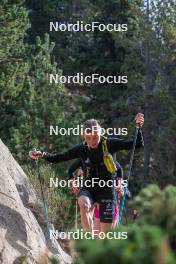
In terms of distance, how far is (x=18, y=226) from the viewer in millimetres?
7523

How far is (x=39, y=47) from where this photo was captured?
2083cm

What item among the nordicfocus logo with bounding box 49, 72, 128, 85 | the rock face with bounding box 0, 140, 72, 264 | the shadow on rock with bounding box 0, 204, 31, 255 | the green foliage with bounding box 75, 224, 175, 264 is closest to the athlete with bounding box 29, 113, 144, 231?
the rock face with bounding box 0, 140, 72, 264

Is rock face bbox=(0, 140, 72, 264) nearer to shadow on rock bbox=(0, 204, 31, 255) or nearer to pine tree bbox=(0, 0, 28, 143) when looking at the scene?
shadow on rock bbox=(0, 204, 31, 255)

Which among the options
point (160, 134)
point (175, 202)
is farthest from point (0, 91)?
point (175, 202)

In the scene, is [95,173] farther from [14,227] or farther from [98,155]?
[14,227]

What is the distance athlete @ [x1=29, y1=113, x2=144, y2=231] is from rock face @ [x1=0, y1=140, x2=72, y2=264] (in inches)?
31.8

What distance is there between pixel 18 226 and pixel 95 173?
1363mm

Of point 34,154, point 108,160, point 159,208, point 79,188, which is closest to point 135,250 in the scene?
point 159,208

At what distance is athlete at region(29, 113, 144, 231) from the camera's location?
6.64 m

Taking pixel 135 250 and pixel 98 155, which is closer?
pixel 135 250

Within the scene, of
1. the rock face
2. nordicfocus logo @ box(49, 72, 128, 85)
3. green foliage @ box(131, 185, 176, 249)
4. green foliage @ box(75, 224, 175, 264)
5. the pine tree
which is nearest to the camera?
green foliage @ box(75, 224, 175, 264)

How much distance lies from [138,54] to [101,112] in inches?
132

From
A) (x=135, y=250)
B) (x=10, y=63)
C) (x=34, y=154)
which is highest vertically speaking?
(x=10, y=63)

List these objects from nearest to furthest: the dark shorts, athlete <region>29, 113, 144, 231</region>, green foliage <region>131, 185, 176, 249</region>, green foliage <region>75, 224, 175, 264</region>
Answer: green foliage <region>75, 224, 175, 264</region> → green foliage <region>131, 185, 176, 249</region> → athlete <region>29, 113, 144, 231</region> → the dark shorts
